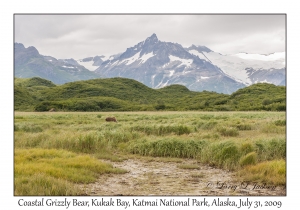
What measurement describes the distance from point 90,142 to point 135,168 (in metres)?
6.30

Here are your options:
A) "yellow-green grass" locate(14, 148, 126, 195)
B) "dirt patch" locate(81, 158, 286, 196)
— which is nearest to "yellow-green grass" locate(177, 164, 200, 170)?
"dirt patch" locate(81, 158, 286, 196)

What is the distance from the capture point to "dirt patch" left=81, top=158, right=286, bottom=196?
40.2ft

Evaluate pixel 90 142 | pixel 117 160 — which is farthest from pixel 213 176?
pixel 90 142

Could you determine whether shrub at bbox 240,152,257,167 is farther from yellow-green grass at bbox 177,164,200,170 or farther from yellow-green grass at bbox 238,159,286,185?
yellow-green grass at bbox 177,164,200,170

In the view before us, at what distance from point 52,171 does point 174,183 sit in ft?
17.9

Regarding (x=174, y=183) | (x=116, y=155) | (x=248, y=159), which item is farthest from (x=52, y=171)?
(x=248, y=159)

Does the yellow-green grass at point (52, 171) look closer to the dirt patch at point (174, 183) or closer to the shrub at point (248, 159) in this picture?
the dirt patch at point (174, 183)

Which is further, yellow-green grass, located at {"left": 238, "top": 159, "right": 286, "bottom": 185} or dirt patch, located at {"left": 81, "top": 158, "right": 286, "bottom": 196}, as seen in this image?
yellow-green grass, located at {"left": 238, "top": 159, "right": 286, "bottom": 185}

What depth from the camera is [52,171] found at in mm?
13750

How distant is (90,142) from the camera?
2247cm

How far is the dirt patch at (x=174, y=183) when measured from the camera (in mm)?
12266

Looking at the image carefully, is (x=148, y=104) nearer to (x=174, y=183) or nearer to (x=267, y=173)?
(x=174, y=183)

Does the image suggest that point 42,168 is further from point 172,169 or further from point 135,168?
point 172,169

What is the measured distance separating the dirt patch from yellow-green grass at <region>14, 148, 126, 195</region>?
2.29 feet
